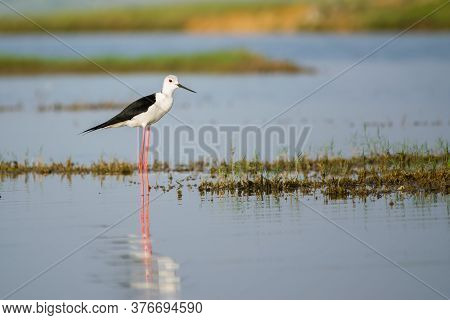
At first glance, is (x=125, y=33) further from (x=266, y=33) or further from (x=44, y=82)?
(x=44, y=82)

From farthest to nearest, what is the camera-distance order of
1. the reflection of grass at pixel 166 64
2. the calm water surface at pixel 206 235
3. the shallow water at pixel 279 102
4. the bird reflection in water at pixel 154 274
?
the reflection of grass at pixel 166 64 < the shallow water at pixel 279 102 < the calm water surface at pixel 206 235 < the bird reflection in water at pixel 154 274

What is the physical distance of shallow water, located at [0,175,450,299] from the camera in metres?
8.65

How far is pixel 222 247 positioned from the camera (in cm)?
993

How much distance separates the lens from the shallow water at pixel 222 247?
340 inches

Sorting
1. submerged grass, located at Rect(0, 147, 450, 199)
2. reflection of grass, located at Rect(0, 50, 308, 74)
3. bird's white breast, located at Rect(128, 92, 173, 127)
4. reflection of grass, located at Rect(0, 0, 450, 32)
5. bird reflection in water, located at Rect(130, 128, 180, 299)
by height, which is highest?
reflection of grass, located at Rect(0, 0, 450, 32)

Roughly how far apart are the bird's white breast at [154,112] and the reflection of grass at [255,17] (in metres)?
38.6

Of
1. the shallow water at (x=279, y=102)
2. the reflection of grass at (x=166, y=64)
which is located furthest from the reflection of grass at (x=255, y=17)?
the reflection of grass at (x=166, y=64)

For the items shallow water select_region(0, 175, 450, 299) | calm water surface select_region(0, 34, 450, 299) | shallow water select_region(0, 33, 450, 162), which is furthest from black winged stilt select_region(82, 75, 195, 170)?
shallow water select_region(0, 175, 450, 299)

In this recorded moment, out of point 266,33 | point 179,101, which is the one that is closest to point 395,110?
point 179,101

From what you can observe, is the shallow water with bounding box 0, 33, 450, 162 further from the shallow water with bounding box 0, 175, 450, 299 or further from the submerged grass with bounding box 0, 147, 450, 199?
the shallow water with bounding box 0, 175, 450, 299

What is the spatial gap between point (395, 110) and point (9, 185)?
1098cm

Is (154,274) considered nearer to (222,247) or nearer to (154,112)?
(222,247)

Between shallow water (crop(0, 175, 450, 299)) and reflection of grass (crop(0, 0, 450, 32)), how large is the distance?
4193 cm

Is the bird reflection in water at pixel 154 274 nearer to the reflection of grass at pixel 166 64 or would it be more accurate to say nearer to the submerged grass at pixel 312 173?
the submerged grass at pixel 312 173
